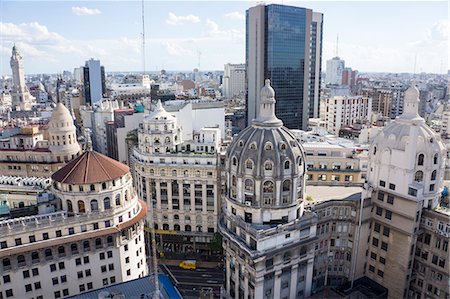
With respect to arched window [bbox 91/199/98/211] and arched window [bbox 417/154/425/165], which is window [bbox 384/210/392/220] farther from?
arched window [bbox 91/199/98/211]

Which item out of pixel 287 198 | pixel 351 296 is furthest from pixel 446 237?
pixel 287 198

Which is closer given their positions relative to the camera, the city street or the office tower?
the city street

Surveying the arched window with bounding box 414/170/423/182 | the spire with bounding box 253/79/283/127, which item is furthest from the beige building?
the arched window with bounding box 414/170/423/182

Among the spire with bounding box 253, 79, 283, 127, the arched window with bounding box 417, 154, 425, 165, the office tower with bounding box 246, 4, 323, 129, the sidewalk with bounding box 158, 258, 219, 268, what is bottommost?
the sidewalk with bounding box 158, 258, 219, 268

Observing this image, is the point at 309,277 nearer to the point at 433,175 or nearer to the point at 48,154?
the point at 433,175

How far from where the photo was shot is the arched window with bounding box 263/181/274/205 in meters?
66.7

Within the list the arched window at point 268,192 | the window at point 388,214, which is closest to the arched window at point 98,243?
the arched window at point 268,192

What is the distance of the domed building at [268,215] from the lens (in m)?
65.4

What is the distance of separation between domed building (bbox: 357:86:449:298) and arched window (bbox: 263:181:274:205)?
74.6 ft

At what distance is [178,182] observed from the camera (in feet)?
340

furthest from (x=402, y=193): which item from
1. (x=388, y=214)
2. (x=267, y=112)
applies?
(x=267, y=112)

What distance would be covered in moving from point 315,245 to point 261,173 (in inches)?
865

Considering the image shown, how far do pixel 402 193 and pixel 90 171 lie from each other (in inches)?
2380

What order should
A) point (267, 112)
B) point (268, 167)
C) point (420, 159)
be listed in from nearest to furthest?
point (268, 167)
point (267, 112)
point (420, 159)
